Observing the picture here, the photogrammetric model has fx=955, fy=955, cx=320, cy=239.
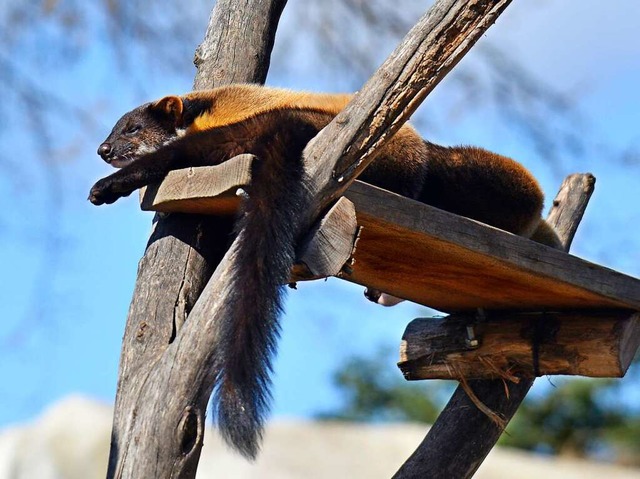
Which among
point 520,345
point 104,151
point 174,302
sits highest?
point 104,151

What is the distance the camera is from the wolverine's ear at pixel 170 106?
3.70 meters

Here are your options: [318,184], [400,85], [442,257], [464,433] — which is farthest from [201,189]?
[464,433]

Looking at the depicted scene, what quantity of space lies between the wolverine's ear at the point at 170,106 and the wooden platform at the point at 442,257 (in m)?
0.90

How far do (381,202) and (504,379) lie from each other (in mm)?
1198

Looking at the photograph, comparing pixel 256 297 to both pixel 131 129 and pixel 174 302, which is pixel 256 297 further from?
pixel 131 129

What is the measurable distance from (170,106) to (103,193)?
3.26 feet

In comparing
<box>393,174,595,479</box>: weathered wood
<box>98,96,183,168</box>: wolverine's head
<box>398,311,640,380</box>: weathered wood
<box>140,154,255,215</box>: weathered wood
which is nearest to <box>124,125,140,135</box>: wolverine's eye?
<box>98,96,183,168</box>: wolverine's head

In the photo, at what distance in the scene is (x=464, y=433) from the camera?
3.47 meters

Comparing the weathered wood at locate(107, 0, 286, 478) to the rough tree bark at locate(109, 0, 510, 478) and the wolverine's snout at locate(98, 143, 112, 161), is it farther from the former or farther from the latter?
the wolverine's snout at locate(98, 143, 112, 161)

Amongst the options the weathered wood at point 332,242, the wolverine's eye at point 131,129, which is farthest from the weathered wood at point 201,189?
the wolverine's eye at point 131,129

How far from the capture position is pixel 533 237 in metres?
3.80

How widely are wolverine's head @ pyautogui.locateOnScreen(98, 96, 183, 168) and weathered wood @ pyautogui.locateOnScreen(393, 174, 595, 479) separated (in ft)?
4.95

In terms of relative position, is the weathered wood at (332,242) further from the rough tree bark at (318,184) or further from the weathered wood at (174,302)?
the weathered wood at (174,302)

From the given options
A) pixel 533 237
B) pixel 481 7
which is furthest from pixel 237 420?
pixel 533 237
